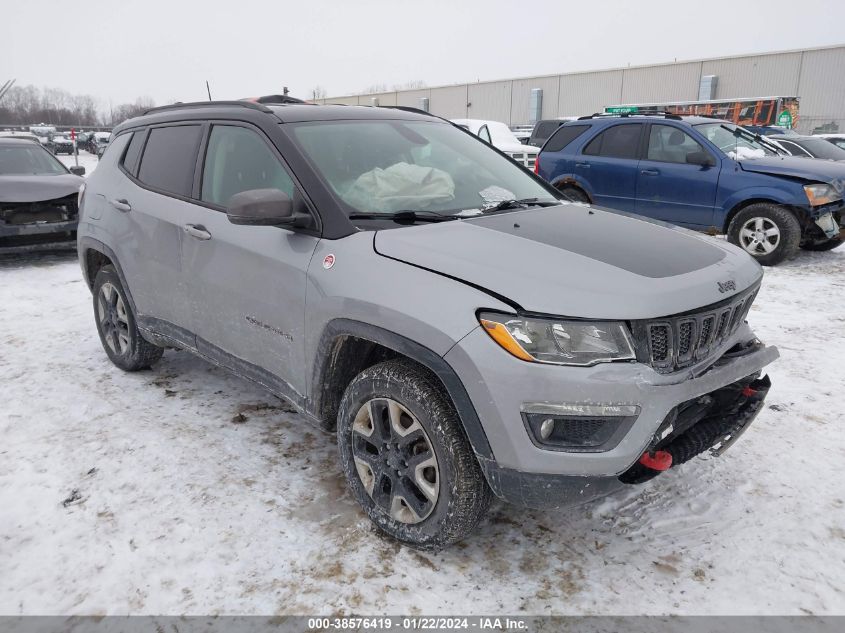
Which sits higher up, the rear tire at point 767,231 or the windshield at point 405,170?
the windshield at point 405,170

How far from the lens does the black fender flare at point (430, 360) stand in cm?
221

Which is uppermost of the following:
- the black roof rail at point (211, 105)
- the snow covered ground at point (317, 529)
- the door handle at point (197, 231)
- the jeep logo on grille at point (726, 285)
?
the black roof rail at point (211, 105)

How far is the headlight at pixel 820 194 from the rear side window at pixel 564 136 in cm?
313

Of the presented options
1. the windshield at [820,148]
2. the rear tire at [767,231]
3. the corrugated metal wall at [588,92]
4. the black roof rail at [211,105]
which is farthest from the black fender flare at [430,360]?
the corrugated metal wall at [588,92]

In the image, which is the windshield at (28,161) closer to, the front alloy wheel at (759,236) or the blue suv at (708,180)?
the blue suv at (708,180)

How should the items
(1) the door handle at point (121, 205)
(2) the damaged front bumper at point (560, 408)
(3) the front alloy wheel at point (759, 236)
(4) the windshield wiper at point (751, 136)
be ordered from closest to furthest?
1. (2) the damaged front bumper at point (560, 408)
2. (1) the door handle at point (121, 205)
3. (3) the front alloy wheel at point (759, 236)
4. (4) the windshield wiper at point (751, 136)

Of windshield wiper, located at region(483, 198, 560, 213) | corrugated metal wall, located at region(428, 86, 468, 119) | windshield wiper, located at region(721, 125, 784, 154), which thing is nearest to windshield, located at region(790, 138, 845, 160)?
windshield wiper, located at region(721, 125, 784, 154)

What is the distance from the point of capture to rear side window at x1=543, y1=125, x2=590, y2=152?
925 cm

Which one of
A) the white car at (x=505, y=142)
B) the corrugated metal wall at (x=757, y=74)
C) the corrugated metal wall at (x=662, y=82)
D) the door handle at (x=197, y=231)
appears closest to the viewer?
the door handle at (x=197, y=231)

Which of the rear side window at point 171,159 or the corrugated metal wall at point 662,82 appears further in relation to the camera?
the corrugated metal wall at point 662,82

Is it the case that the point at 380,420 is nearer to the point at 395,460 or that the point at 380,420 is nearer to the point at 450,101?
the point at 395,460

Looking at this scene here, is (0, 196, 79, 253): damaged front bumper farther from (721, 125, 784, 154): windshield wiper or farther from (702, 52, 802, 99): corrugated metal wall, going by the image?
(702, 52, 802, 99): corrugated metal wall

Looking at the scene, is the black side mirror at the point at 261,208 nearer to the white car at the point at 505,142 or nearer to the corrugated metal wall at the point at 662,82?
the white car at the point at 505,142

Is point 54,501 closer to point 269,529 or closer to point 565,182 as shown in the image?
point 269,529
